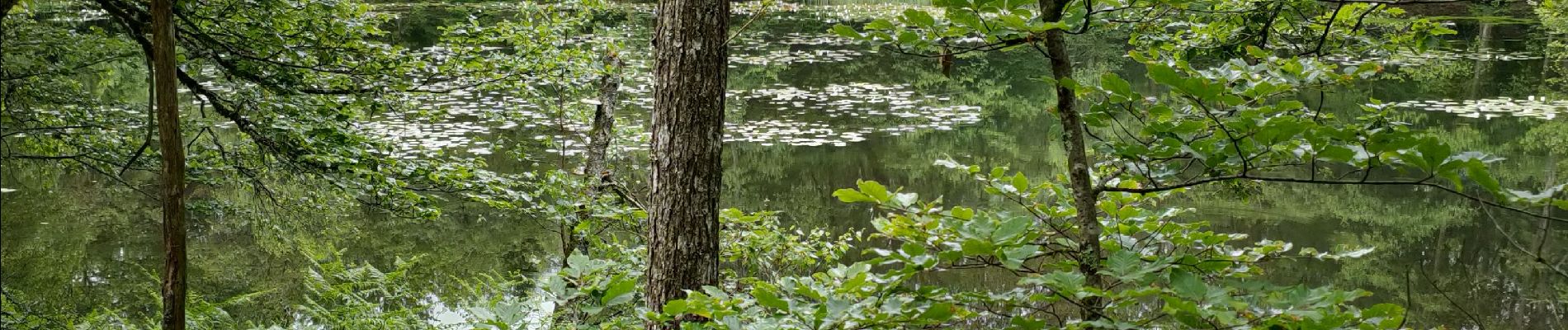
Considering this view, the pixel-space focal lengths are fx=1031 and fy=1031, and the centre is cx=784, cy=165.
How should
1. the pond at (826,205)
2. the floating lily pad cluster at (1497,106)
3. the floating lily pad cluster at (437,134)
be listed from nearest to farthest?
the pond at (826,205)
the floating lily pad cluster at (437,134)
the floating lily pad cluster at (1497,106)

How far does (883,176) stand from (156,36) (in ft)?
29.3

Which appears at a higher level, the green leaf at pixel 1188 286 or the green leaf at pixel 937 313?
the green leaf at pixel 1188 286

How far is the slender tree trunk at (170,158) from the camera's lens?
2.17 metres

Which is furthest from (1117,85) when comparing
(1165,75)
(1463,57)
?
(1463,57)

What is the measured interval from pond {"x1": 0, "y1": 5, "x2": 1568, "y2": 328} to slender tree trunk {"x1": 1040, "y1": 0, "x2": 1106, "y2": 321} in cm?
7

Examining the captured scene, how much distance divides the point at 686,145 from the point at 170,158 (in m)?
1.29

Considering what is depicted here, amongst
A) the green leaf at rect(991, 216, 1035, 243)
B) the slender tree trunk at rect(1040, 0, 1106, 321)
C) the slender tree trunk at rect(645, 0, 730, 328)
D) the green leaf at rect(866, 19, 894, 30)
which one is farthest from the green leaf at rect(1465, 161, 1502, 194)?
the slender tree trunk at rect(645, 0, 730, 328)

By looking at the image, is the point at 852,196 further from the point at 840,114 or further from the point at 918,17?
the point at 840,114

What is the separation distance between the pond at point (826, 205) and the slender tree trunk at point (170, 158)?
191 cm

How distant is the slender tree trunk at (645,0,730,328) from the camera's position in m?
2.93

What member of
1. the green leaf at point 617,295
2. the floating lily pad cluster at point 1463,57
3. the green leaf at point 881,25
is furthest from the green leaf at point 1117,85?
the floating lily pad cluster at point 1463,57

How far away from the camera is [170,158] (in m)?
2.21

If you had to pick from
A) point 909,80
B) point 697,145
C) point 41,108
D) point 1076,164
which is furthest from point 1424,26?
point 909,80

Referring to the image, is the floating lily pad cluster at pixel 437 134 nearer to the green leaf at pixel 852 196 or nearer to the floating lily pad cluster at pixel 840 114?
the floating lily pad cluster at pixel 840 114
